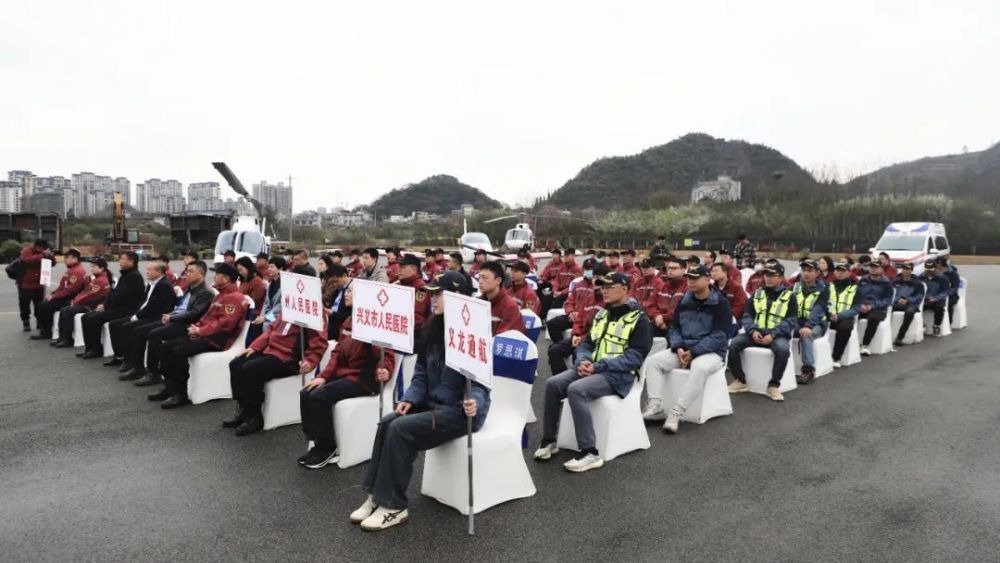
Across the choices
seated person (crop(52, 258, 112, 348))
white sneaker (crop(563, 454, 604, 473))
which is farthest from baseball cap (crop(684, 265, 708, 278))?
seated person (crop(52, 258, 112, 348))

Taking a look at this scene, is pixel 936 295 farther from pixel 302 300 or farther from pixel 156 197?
pixel 156 197

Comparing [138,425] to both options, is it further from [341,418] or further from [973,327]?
[973,327]

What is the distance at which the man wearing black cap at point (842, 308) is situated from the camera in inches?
369

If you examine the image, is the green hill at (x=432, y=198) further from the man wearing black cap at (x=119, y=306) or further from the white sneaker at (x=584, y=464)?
the white sneaker at (x=584, y=464)

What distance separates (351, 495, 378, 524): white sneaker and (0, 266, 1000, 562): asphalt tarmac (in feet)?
0.23

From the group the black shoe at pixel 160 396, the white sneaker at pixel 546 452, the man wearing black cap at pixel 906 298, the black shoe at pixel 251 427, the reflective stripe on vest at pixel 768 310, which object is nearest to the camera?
the white sneaker at pixel 546 452

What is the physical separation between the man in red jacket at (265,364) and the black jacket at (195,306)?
170 centimetres

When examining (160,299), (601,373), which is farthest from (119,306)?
(601,373)

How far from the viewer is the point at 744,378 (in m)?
7.81

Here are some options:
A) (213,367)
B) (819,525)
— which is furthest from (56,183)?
(819,525)

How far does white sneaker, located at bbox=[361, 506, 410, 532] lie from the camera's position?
4137 mm

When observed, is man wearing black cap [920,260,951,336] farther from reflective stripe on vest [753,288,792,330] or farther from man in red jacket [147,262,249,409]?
man in red jacket [147,262,249,409]

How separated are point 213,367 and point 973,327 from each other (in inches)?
560

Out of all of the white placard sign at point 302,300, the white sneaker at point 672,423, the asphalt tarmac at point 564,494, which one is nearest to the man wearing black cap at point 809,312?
the asphalt tarmac at point 564,494
